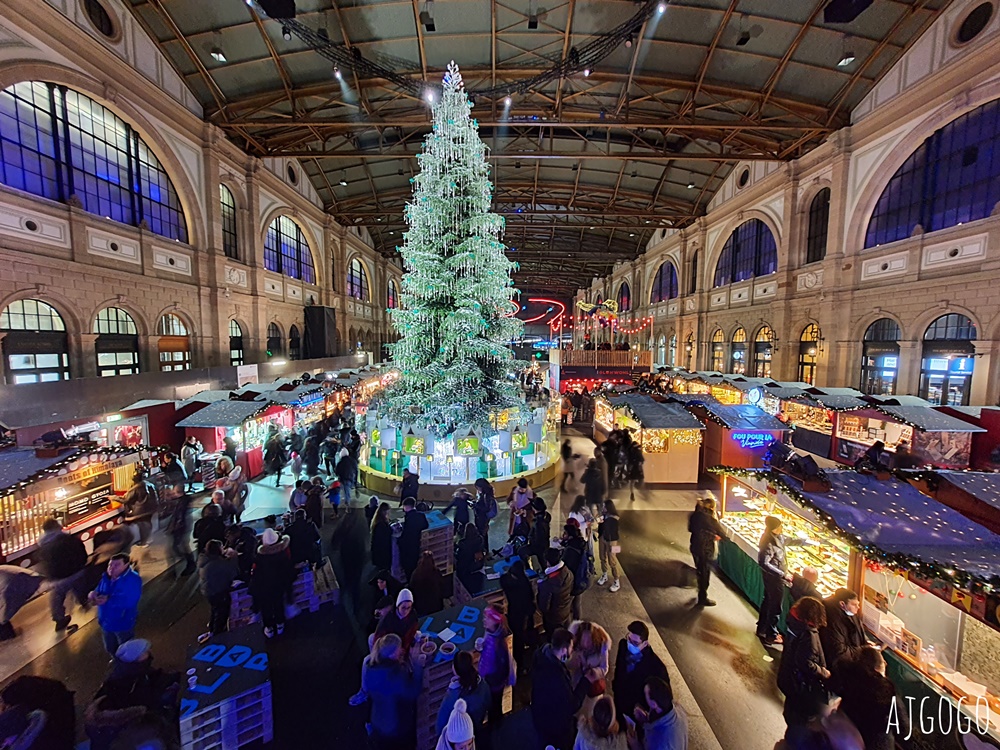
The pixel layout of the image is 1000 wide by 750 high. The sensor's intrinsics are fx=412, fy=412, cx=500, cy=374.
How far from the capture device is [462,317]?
9.72 meters

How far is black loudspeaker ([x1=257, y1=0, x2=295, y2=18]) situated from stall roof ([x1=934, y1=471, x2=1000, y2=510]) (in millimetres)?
15967

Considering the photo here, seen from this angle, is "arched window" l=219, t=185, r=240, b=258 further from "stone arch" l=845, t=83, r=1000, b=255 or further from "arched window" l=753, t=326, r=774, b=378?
"arched window" l=753, t=326, r=774, b=378

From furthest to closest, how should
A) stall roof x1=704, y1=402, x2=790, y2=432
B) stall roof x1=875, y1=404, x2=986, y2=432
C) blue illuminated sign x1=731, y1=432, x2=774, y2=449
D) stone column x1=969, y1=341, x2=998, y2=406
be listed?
stone column x1=969, y1=341, x2=998, y2=406 < blue illuminated sign x1=731, y1=432, x2=774, y2=449 < stall roof x1=704, y1=402, x2=790, y2=432 < stall roof x1=875, y1=404, x2=986, y2=432

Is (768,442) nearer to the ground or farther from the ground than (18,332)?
nearer to the ground

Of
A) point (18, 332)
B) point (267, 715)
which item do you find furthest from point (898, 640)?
point (18, 332)

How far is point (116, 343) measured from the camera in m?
13.0

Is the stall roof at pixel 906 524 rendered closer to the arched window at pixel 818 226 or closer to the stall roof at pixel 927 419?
the stall roof at pixel 927 419

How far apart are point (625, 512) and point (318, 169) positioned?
25.2 m

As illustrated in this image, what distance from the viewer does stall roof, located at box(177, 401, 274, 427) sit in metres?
10.6

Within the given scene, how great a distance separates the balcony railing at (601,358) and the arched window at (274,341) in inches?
607

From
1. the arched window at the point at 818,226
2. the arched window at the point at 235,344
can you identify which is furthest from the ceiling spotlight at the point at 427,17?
the arched window at the point at 818,226

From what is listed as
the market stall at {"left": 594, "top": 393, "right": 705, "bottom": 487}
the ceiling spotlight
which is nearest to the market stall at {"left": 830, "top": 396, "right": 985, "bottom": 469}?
the market stall at {"left": 594, "top": 393, "right": 705, "bottom": 487}

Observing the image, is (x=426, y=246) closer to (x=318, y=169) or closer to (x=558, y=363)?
(x=558, y=363)

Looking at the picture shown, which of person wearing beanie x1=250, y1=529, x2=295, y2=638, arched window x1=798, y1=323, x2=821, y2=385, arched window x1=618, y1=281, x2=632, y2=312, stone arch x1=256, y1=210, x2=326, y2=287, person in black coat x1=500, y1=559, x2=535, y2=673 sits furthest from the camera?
arched window x1=618, y1=281, x2=632, y2=312
